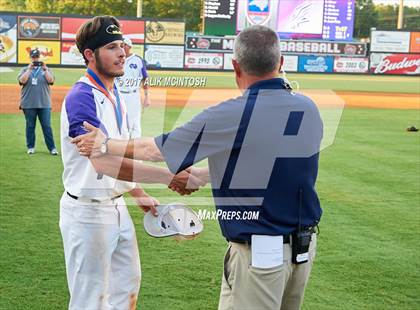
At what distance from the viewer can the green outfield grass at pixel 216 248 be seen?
6301mm

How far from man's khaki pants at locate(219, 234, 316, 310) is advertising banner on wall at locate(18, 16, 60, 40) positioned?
143 ft

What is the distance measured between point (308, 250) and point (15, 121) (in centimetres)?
1739

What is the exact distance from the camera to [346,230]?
8.72 meters

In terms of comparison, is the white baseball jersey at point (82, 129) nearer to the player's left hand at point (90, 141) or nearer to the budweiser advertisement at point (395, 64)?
the player's left hand at point (90, 141)

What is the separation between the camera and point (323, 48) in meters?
51.3

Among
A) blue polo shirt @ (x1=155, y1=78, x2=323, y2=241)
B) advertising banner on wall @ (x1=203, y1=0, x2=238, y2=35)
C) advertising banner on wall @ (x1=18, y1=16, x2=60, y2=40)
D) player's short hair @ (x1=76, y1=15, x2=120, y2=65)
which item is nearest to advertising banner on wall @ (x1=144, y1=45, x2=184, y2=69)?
advertising banner on wall @ (x1=203, y1=0, x2=238, y2=35)

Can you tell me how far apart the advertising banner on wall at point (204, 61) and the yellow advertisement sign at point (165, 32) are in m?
1.31

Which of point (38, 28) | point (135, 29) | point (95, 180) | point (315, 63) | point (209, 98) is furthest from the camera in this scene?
point (315, 63)

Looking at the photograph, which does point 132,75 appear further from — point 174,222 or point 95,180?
point 95,180

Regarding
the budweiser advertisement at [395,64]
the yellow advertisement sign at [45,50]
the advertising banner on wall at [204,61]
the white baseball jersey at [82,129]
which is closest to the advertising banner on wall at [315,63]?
the budweiser advertisement at [395,64]

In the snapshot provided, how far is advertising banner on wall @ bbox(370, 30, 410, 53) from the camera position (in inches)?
2079

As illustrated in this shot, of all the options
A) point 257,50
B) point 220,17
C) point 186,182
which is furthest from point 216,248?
point 220,17

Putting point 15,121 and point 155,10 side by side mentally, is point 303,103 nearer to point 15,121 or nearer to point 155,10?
point 15,121

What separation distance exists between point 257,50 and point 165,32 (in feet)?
149
